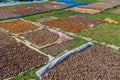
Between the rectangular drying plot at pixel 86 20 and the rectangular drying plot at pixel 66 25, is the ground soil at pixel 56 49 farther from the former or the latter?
the rectangular drying plot at pixel 86 20

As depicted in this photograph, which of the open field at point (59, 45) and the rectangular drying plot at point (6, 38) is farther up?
the rectangular drying plot at point (6, 38)

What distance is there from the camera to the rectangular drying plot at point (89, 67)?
253 inches

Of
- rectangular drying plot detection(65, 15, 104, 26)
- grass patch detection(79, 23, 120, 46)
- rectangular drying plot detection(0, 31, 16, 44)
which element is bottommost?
grass patch detection(79, 23, 120, 46)

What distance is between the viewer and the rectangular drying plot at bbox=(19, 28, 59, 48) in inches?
367

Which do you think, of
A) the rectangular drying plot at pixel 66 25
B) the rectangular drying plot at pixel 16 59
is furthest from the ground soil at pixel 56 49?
the rectangular drying plot at pixel 66 25

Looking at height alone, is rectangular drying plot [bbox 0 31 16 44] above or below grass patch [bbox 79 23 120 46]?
above

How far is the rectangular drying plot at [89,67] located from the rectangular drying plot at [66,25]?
315 centimetres

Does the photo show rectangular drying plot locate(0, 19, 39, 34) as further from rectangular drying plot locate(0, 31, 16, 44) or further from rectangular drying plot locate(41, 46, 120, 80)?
rectangular drying plot locate(41, 46, 120, 80)

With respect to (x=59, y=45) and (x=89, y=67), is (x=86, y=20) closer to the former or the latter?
(x=59, y=45)

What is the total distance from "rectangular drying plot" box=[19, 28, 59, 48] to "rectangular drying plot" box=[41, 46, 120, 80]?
6.30 ft

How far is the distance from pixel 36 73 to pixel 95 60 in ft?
7.46

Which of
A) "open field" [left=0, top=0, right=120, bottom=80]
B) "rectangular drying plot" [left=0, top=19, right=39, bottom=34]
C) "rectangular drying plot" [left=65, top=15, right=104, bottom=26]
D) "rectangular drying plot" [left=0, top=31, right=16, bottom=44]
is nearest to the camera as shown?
"open field" [left=0, top=0, right=120, bottom=80]

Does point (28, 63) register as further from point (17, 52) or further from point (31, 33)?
point (31, 33)

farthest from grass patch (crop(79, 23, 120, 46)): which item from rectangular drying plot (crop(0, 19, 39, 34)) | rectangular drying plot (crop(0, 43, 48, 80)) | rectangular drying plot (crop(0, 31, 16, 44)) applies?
rectangular drying plot (crop(0, 31, 16, 44))
